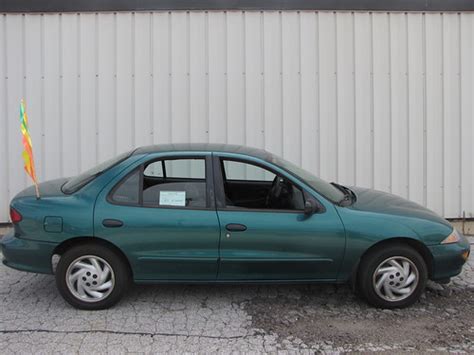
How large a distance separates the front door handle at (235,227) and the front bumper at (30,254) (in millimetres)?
1545

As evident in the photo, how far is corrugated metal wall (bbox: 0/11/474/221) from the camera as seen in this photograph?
7.35m

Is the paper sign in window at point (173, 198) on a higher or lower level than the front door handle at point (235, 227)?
higher

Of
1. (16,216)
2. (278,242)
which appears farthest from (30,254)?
(278,242)

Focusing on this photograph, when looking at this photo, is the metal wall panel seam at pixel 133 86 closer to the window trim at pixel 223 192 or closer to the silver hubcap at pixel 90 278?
the window trim at pixel 223 192

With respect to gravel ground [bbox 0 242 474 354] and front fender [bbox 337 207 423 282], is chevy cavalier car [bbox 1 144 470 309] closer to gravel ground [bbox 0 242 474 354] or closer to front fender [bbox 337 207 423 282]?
front fender [bbox 337 207 423 282]

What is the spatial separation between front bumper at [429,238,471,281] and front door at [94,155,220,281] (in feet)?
6.60

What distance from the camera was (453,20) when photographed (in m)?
7.51

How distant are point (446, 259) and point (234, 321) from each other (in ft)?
6.63

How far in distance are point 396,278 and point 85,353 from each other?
274cm

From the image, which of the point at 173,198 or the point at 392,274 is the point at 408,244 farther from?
the point at 173,198

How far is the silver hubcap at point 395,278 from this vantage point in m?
4.50

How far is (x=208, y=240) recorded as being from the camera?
4.41m

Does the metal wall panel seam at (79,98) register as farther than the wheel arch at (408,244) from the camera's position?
Yes

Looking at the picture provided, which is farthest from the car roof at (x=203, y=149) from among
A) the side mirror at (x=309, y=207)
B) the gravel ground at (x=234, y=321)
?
the gravel ground at (x=234, y=321)
